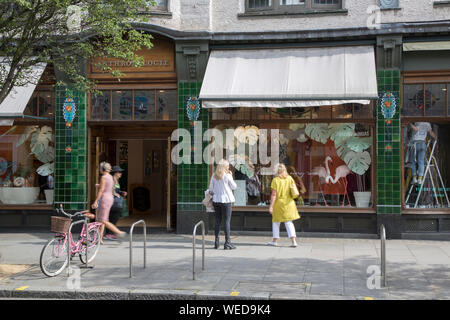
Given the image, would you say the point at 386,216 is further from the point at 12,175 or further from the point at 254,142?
the point at 12,175

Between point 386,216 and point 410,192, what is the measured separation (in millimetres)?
921

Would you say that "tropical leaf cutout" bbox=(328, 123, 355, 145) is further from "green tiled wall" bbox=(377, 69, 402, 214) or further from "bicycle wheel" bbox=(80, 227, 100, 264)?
"bicycle wheel" bbox=(80, 227, 100, 264)

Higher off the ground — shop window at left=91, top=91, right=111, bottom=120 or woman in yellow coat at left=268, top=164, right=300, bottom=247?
shop window at left=91, top=91, right=111, bottom=120

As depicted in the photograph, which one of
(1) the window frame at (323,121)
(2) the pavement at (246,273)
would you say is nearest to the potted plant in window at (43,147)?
(2) the pavement at (246,273)

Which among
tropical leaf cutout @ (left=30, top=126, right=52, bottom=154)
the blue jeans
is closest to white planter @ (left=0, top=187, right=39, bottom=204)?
tropical leaf cutout @ (left=30, top=126, right=52, bottom=154)

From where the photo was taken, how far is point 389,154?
1272 cm

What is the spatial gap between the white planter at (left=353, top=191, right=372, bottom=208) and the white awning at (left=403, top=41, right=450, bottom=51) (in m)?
3.57

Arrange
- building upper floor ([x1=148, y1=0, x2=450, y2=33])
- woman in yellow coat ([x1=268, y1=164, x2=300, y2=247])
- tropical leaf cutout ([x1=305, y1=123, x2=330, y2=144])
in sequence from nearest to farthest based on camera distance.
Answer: woman in yellow coat ([x1=268, y1=164, x2=300, y2=247]) < building upper floor ([x1=148, y1=0, x2=450, y2=33]) < tropical leaf cutout ([x1=305, y1=123, x2=330, y2=144])

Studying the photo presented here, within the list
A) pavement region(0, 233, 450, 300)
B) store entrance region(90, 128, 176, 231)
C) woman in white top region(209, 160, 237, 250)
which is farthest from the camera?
store entrance region(90, 128, 176, 231)

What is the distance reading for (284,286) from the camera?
7844mm

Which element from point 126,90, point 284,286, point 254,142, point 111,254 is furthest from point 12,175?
point 284,286

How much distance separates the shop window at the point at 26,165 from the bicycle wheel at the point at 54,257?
562 centimetres

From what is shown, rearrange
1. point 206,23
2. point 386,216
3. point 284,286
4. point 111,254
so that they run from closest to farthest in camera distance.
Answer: point 284,286, point 111,254, point 386,216, point 206,23

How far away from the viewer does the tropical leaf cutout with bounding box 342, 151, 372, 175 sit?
13133 mm
